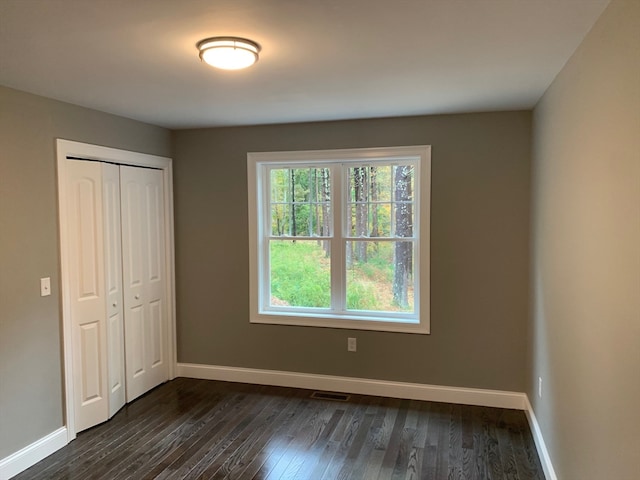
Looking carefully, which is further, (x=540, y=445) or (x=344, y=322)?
(x=344, y=322)

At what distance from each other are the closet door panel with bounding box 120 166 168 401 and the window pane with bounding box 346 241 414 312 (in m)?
1.77

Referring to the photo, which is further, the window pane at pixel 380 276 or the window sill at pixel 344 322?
the window pane at pixel 380 276

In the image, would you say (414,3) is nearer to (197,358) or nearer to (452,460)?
(452,460)

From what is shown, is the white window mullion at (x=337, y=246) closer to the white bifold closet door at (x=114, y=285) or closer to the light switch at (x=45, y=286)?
the white bifold closet door at (x=114, y=285)

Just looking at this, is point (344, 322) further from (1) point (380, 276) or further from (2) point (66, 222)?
(2) point (66, 222)

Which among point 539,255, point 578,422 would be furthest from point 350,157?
point 578,422

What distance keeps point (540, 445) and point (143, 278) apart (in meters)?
3.33

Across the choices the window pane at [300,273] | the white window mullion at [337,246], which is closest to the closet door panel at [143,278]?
the window pane at [300,273]

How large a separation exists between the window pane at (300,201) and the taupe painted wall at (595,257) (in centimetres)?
188

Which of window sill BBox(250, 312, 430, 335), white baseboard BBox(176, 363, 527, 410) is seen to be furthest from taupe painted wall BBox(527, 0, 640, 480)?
window sill BBox(250, 312, 430, 335)

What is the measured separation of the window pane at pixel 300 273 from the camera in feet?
13.7

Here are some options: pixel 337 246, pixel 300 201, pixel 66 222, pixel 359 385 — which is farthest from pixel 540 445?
pixel 66 222

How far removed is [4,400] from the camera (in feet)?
9.07

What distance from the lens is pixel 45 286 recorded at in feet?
9.88
